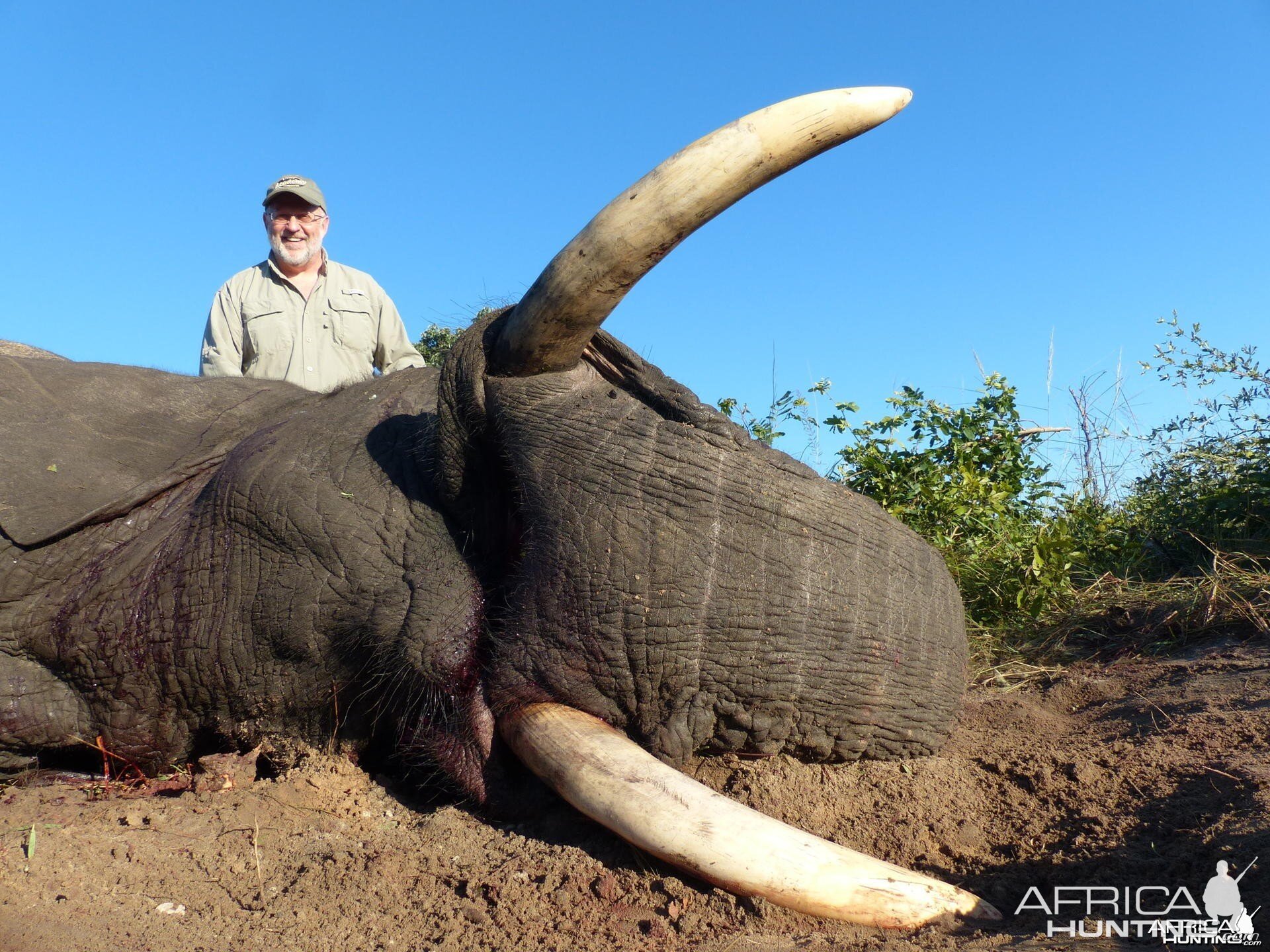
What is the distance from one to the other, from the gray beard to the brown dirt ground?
3932 mm

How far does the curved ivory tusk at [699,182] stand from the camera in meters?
2.68

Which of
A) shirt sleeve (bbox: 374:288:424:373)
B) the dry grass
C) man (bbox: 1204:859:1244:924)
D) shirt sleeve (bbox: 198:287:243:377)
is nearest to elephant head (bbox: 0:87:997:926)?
man (bbox: 1204:859:1244:924)

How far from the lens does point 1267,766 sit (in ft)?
10.1

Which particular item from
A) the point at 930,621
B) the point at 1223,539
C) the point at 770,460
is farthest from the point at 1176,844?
the point at 1223,539

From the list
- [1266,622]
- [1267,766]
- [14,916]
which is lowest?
[14,916]

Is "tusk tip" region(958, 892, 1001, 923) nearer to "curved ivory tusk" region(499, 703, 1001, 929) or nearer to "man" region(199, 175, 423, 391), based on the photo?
"curved ivory tusk" region(499, 703, 1001, 929)

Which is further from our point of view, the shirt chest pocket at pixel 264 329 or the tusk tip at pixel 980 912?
the shirt chest pocket at pixel 264 329

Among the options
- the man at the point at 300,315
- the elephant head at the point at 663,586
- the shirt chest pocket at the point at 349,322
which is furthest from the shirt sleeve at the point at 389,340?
the elephant head at the point at 663,586

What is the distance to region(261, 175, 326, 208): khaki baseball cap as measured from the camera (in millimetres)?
6988

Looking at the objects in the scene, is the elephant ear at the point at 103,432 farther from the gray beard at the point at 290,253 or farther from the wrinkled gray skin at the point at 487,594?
the gray beard at the point at 290,253

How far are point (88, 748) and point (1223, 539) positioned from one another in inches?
201

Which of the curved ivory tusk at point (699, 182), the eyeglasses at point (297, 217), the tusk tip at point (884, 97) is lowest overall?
the curved ivory tusk at point (699, 182)

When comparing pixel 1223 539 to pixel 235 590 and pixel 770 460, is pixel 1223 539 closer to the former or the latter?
pixel 770 460

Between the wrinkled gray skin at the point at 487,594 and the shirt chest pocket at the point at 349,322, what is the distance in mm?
2988
